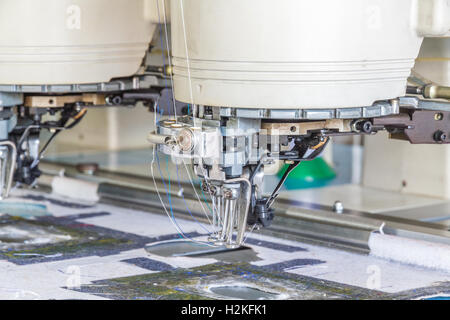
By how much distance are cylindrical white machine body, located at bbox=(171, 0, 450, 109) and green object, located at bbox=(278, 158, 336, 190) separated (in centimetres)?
310

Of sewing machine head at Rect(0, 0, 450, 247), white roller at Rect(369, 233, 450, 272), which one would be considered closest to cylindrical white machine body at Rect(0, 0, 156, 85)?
sewing machine head at Rect(0, 0, 450, 247)

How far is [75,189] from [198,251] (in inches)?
64.0

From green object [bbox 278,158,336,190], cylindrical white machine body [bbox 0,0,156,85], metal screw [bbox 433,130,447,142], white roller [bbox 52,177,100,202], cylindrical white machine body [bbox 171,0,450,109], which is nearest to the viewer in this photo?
cylindrical white machine body [bbox 171,0,450,109]

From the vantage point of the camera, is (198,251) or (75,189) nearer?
(198,251)

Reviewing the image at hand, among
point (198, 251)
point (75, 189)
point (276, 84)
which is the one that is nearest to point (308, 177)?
point (75, 189)

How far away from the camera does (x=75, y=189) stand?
5801 mm

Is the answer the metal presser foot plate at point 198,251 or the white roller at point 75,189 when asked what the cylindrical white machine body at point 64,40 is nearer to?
the metal presser foot plate at point 198,251

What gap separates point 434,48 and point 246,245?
5.17ft

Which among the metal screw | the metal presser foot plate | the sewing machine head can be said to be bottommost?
the metal presser foot plate

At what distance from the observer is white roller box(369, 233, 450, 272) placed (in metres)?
4.08

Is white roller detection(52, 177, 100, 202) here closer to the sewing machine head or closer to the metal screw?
the sewing machine head

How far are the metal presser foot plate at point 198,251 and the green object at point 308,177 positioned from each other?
2.08 metres

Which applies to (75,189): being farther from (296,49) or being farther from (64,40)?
(296,49)
